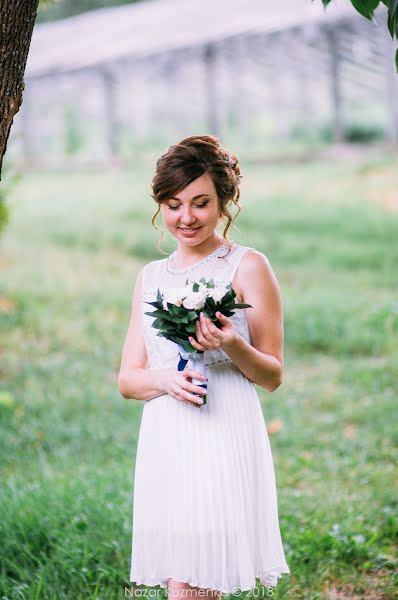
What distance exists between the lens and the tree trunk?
9.32ft

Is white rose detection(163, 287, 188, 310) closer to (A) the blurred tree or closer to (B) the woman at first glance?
(B) the woman

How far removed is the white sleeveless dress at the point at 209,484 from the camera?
2676mm

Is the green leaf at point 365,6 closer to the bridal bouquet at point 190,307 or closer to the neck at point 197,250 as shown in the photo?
the neck at point 197,250

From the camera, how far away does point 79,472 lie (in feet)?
17.7

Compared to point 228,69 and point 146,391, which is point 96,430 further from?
point 228,69

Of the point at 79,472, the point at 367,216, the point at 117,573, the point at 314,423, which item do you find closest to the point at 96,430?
the point at 79,472

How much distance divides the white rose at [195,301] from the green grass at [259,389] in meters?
0.77

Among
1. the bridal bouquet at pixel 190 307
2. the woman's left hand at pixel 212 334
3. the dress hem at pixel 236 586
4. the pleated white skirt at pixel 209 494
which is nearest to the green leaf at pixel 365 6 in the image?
the bridal bouquet at pixel 190 307

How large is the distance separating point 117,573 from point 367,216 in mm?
10465

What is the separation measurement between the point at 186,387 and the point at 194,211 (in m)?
0.58

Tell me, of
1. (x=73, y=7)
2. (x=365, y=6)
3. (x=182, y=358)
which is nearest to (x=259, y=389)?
(x=182, y=358)

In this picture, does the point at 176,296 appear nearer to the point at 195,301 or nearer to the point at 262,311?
the point at 195,301

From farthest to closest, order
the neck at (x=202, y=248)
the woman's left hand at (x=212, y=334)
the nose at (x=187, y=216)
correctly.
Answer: the neck at (x=202, y=248) → the nose at (x=187, y=216) → the woman's left hand at (x=212, y=334)

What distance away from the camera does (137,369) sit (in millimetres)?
2961
